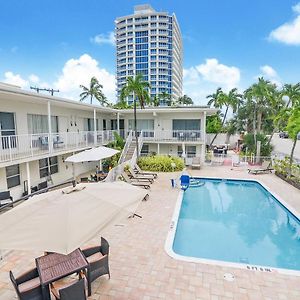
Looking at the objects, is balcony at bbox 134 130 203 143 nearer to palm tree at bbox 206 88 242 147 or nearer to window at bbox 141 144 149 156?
window at bbox 141 144 149 156

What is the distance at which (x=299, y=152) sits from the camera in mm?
26422

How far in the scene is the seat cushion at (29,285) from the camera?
14.2ft

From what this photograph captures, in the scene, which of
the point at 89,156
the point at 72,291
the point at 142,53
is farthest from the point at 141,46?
the point at 72,291

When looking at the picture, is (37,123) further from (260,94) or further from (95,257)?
(260,94)

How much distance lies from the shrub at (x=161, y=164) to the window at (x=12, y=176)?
390 inches

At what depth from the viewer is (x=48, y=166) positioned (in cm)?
1455

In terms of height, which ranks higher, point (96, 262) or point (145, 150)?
point (145, 150)

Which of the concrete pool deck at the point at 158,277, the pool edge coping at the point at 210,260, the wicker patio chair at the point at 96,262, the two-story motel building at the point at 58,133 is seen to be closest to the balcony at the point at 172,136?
the two-story motel building at the point at 58,133

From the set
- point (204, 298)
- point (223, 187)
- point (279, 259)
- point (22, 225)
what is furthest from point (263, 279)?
point (223, 187)

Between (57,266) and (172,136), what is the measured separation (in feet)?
59.9

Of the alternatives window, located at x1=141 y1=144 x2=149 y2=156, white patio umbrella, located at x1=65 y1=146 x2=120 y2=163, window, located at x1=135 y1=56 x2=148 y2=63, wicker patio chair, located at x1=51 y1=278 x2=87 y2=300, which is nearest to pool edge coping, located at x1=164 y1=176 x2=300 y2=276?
wicker patio chair, located at x1=51 y1=278 x2=87 y2=300

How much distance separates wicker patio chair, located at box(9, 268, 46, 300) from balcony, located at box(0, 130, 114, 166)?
6546 mm

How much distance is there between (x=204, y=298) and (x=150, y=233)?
3.35 metres

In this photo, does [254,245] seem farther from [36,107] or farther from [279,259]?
[36,107]
